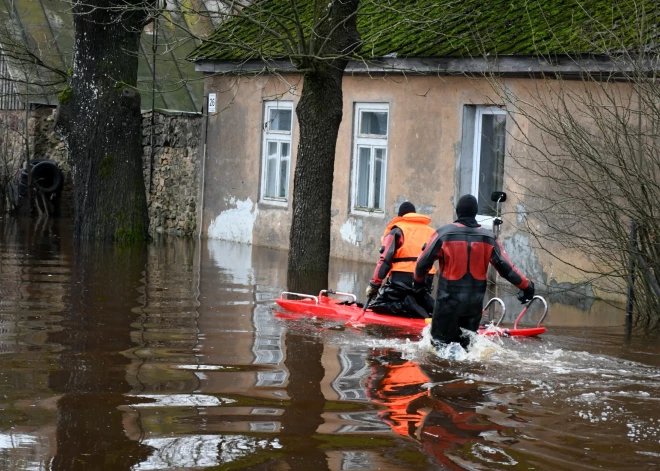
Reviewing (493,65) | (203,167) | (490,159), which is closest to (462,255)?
(493,65)

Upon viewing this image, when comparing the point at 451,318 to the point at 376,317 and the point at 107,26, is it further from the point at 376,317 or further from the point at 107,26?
the point at 107,26

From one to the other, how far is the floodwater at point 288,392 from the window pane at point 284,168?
8598 millimetres

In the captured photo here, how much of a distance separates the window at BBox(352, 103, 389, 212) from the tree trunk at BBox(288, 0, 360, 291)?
3.94 m

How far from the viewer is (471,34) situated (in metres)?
18.2

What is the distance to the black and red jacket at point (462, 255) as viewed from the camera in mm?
10016

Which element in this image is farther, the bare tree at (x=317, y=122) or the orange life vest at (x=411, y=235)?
the bare tree at (x=317, y=122)

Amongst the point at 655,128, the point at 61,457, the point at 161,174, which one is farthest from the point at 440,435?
the point at 161,174

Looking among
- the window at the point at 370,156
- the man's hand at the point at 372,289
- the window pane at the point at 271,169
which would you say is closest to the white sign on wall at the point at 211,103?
the window pane at the point at 271,169

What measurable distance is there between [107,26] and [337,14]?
18.4ft

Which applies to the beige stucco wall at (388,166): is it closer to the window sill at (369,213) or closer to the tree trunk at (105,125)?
the window sill at (369,213)

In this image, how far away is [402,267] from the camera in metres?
12.4

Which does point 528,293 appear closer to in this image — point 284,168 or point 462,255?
point 462,255

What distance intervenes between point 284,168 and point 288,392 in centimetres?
1447

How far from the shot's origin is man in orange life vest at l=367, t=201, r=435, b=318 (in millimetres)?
12086
